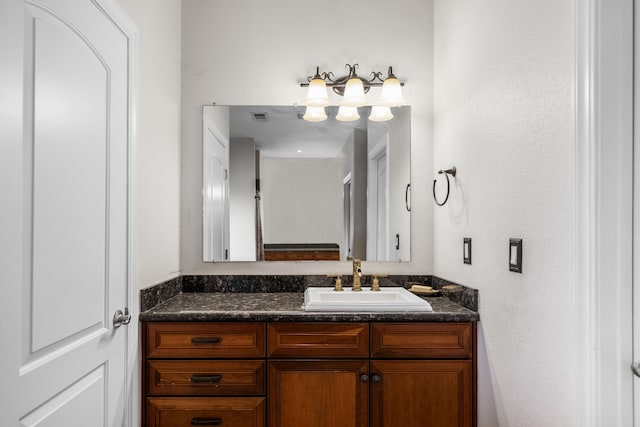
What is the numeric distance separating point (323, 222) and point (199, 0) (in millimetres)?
1395

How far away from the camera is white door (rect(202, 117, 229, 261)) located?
2445 mm

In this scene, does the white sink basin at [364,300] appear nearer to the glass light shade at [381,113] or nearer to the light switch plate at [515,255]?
the light switch plate at [515,255]

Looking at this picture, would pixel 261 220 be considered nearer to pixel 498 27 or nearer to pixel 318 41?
pixel 318 41

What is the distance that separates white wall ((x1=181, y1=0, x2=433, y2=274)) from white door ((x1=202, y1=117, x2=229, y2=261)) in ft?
0.16

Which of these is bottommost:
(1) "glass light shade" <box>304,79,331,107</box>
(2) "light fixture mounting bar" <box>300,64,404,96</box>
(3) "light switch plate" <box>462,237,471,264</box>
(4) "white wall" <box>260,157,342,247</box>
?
(3) "light switch plate" <box>462,237,471,264</box>

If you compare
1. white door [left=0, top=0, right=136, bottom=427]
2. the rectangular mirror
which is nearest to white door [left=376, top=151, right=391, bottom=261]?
the rectangular mirror

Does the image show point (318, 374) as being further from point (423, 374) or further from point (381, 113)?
point (381, 113)

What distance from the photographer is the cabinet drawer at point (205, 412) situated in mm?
1845

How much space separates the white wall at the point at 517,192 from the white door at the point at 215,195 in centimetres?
119

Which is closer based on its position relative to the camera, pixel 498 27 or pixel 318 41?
pixel 498 27

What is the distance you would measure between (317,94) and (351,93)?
0.58ft

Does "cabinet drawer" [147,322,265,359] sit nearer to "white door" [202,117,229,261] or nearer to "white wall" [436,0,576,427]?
"white door" [202,117,229,261]

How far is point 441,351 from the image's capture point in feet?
6.15

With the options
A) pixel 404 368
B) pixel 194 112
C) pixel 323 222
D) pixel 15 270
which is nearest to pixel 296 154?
pixel 323 222
